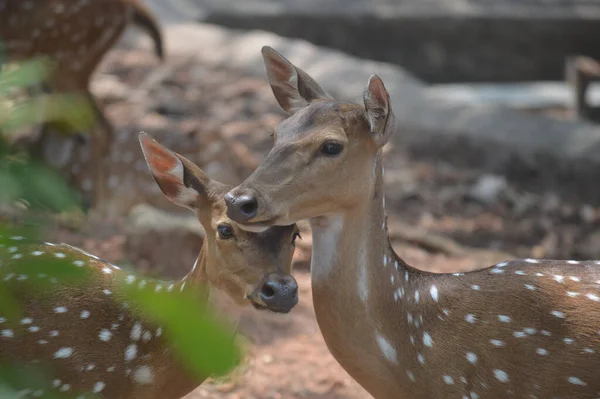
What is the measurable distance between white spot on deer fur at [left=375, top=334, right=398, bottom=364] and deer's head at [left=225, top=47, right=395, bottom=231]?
0.47 metres

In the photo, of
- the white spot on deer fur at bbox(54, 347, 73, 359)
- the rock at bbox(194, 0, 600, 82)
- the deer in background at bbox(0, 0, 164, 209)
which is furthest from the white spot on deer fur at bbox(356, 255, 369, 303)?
the rock at bbox(194, 0, 600, 82)

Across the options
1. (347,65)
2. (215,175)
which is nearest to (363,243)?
(215,175)

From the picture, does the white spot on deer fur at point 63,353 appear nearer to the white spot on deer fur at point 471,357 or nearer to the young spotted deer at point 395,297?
the young spotted deer at point 395,297

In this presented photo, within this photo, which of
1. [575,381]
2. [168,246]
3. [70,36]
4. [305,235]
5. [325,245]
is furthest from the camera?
[70,36]

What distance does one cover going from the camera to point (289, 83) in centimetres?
325

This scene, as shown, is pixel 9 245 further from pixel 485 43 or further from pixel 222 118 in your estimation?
pixel 485 43

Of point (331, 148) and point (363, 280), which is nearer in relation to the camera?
point (331, 148)

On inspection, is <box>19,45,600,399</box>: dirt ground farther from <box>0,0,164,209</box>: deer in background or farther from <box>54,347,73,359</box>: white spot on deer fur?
<box>54,347,73,359</box>: white spot on deer fur

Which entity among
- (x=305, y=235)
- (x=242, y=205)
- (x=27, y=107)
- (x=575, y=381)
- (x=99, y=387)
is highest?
(x=27, y=107)

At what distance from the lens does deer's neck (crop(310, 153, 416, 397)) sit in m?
3.01

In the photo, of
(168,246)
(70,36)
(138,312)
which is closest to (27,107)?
(138,312)

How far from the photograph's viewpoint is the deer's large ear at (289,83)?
10.6 feet

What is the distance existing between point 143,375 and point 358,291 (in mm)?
796

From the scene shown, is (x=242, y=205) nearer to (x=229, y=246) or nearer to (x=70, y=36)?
(x=229, y=246)
